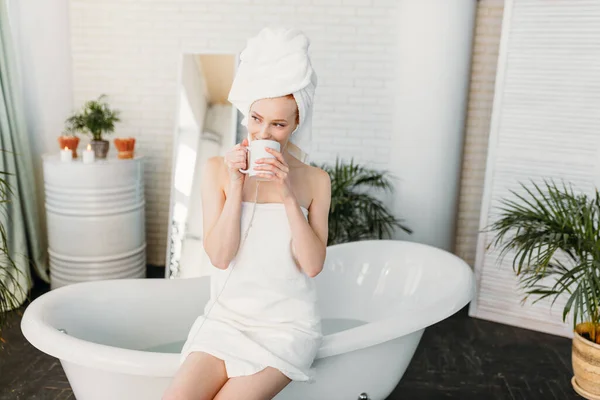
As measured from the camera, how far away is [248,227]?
1.73 meters

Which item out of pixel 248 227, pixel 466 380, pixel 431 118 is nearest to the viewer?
pixel 248 227

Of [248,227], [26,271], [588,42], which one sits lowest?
[26,271]

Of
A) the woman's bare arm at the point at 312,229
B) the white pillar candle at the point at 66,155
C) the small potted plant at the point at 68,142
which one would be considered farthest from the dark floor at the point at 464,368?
the woman's bare arm at the point at 312,229

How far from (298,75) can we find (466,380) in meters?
2.03

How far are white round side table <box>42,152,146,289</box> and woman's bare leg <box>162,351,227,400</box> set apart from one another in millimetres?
2147

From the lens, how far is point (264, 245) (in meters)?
1.73

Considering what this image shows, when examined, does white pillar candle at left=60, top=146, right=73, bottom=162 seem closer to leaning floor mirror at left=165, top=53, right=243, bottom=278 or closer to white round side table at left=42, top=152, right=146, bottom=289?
white round side table at left=42, top=152, right=146, bottom=289

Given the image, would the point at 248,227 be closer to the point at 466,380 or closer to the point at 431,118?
the point at 466,380

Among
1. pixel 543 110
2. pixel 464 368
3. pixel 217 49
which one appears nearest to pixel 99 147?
pixel 217 49

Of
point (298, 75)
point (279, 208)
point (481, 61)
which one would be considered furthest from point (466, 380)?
point (481, 61)

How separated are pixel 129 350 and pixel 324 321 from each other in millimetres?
1373

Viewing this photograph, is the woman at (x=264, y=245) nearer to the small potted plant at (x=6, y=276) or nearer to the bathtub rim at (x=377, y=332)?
the bathtub rim at (x=377, y=332)

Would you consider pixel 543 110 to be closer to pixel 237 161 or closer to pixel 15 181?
pixel 237 161

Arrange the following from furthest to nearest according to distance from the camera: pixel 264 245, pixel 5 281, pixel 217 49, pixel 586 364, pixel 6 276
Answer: pixel 217 49 < pixel 586 364 < pixel 5 281 < pixel 6 276 < pixel 264 245
